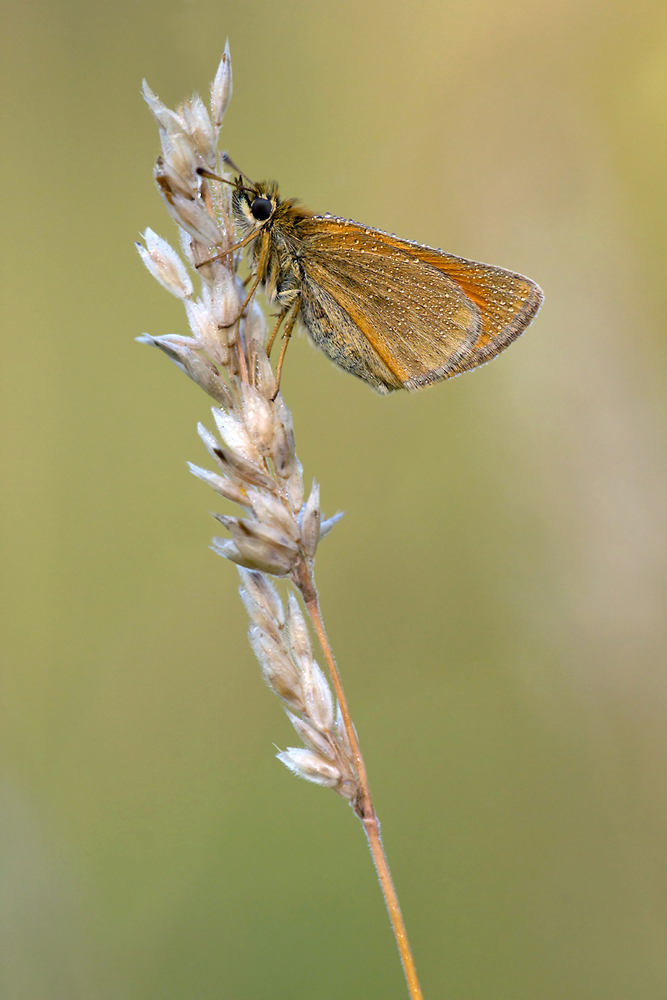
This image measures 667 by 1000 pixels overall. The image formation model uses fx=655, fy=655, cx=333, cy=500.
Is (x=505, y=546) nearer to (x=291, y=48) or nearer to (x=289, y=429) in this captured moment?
(x=289, y=429)

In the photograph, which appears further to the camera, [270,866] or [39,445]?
[39,445]

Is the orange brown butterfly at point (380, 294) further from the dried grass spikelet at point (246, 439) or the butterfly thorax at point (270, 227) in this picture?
the dried grass spikelet at point (246, 439)

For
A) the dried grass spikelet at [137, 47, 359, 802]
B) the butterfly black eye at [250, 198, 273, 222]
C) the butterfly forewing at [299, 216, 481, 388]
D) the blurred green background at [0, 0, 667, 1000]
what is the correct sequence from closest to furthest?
the dried grass spikelet at [137, 47, 359, 802] < the butterfly black eye at [250, 198, 273, 222] < the butterfly forewing at [299, 216, 481, 388] < the blurred green background at [0, 0, 667, 1000]

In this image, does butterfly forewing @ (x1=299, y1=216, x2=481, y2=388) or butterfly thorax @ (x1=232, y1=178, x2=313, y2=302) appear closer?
butterfly thorax @ (x1=232, y1=178, x2=313, y2=302)

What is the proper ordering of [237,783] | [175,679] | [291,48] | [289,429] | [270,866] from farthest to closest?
[291,48]
[175,679]
[237,783]
[270,866]
[289,429]

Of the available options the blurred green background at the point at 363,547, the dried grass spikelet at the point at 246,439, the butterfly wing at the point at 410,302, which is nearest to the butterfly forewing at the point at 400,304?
the butterfly wing at the point at 410,302

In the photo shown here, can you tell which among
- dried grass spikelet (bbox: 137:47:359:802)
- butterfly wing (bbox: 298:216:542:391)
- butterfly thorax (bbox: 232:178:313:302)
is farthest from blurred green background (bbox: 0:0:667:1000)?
dried grass spikelet (bbox: 137:47:359:802)

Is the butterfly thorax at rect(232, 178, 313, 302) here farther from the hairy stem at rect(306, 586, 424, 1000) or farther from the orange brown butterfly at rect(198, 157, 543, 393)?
the hairy stem at rect(306, 586, 424, 1000)

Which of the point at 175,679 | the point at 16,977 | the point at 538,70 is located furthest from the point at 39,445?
the point at 538,70
